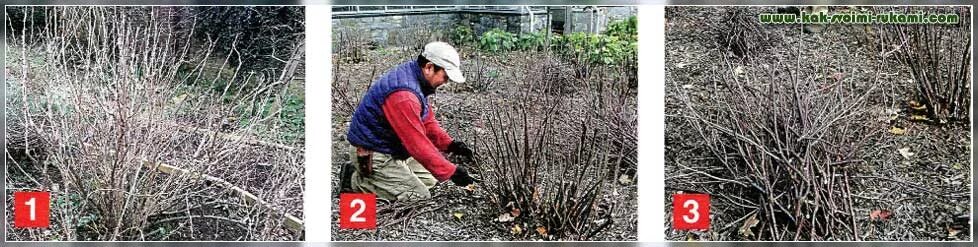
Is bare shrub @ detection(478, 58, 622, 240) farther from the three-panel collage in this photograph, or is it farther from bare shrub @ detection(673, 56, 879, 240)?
bare shrub @ detection(673, 56, 879, 240)

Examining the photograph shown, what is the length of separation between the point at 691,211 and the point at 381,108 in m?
1.61

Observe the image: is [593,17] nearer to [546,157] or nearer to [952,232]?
[546,157]

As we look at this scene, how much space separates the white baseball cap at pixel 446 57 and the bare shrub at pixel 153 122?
0.64 meters

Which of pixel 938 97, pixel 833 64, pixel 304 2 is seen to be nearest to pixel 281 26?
pixel 304 2

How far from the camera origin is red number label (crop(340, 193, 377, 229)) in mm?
4930

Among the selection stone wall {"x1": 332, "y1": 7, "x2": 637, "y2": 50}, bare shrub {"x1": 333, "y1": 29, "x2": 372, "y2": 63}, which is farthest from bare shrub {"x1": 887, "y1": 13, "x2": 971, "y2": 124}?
bare shrub {"x1": 333, "y1": 29, "x2": 372, "y2": 63}

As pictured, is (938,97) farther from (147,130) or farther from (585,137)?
(147,130)

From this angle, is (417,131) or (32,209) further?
(32,209)

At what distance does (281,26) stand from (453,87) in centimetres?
90

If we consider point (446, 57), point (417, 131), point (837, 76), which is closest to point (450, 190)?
point (417, 131)

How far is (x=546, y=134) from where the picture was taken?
4.91 meters

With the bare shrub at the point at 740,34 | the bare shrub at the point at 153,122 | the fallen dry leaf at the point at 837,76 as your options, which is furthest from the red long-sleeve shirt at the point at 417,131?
the fallen dry leaf at the point at 837,76

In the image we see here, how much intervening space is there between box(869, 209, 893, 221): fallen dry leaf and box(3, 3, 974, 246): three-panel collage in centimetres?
1

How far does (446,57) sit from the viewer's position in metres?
4.86
